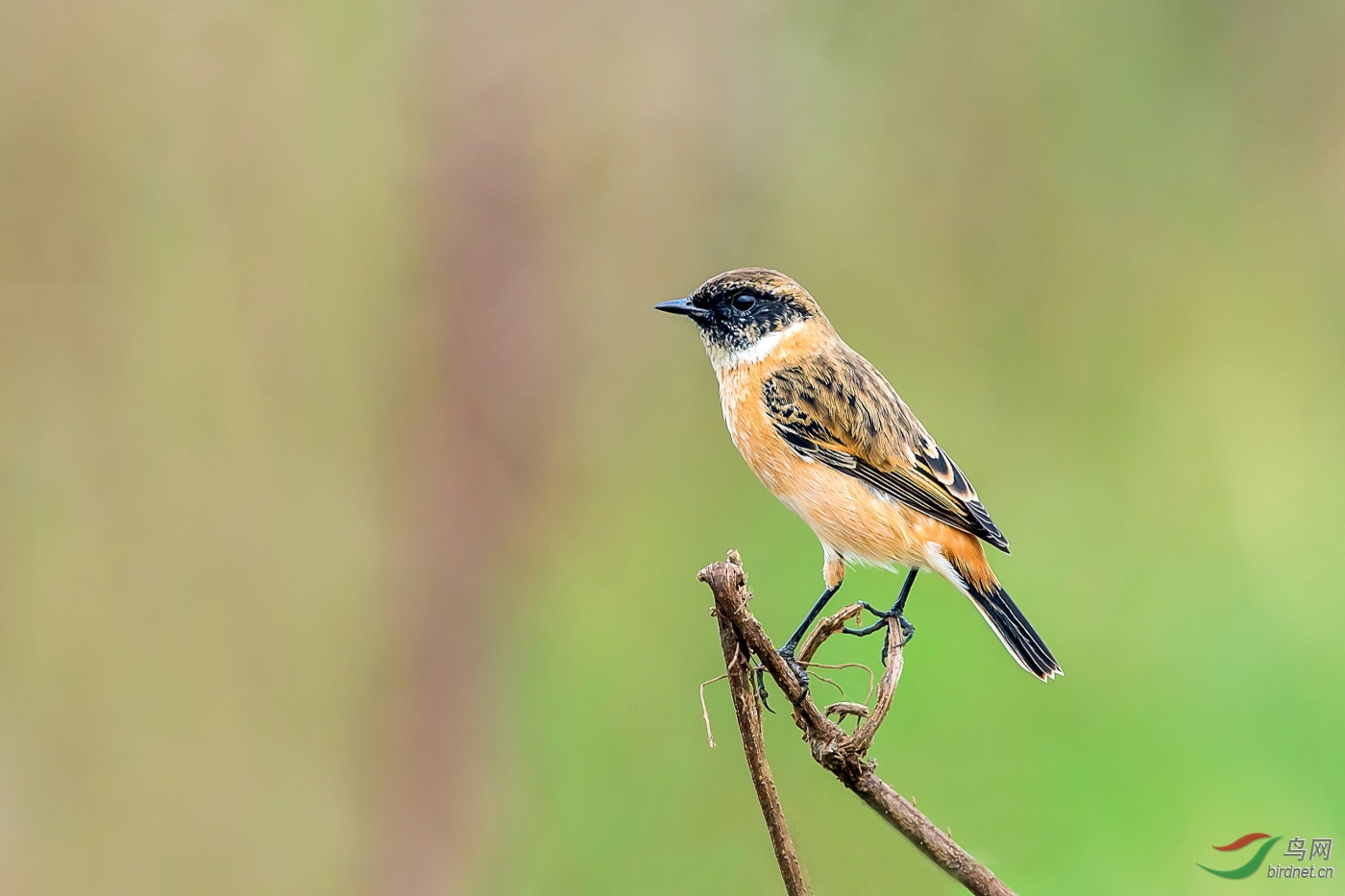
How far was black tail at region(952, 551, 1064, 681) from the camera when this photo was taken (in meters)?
2.80

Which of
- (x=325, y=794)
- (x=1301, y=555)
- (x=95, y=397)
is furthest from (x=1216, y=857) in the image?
(x=95, y=397)

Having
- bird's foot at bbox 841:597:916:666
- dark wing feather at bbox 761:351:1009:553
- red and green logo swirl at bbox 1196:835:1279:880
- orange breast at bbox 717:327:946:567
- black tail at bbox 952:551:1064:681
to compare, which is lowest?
red and green logo swirl at bbox 1196:835:1279:880

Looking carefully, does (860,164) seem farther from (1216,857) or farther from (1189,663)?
(1216,857)

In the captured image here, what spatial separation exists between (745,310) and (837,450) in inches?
20.2

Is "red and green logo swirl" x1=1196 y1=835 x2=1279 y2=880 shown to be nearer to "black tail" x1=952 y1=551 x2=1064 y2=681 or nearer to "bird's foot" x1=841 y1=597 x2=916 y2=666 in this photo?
"black tail" x1=952 y1=551 x2=1064 y2=681

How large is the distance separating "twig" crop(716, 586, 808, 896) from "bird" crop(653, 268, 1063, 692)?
91cm

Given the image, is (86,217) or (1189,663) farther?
(86,217)

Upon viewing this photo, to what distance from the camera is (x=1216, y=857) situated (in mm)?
2904

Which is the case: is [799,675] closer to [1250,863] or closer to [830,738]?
[830,738]

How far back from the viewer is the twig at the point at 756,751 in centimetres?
166

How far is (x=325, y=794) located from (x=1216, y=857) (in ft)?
9.47

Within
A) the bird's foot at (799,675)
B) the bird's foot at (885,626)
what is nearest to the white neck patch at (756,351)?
the bird's foot at (885,626)

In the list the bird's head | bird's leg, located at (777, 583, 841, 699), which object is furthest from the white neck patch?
bird's leg, located at (777, 583, 841, 699)

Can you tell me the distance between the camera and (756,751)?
1742 millimetres
